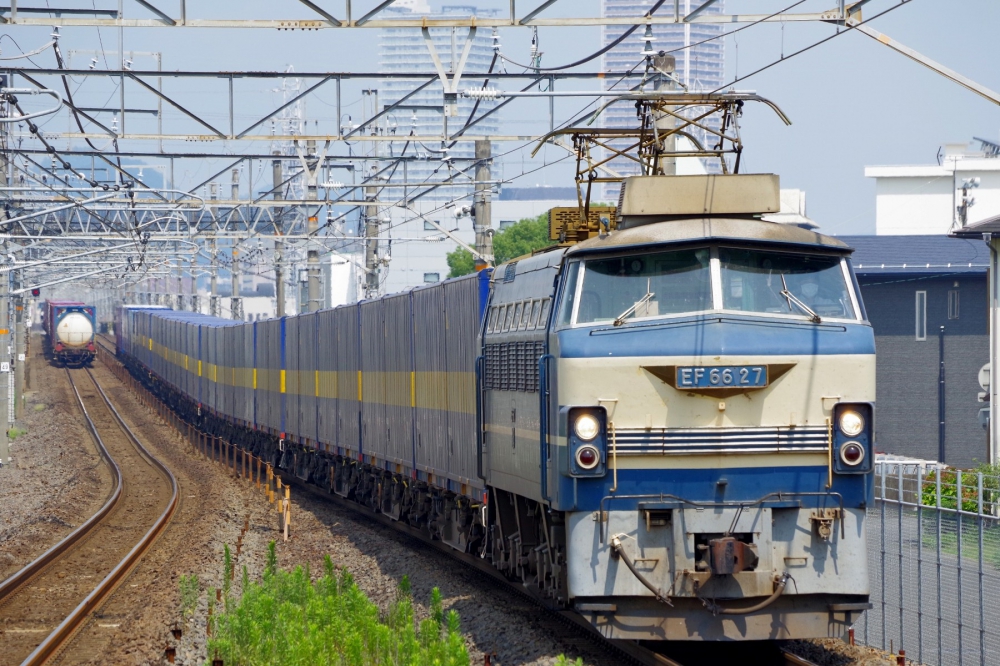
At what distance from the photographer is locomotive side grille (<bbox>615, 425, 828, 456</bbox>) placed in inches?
396

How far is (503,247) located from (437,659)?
9363 cm

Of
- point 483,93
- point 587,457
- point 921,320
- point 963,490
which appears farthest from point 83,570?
point 921,320

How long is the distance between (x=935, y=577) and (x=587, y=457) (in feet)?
13.7

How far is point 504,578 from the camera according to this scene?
50.9 feet

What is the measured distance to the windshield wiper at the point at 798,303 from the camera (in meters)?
10.3

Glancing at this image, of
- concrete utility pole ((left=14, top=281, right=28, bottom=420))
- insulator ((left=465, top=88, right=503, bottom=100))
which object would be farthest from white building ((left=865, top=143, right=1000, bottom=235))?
insulator ((left=465, top=88, right=503, bottom=100))

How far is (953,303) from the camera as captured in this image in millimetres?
36656

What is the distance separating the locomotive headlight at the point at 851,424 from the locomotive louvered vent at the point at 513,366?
2.38m

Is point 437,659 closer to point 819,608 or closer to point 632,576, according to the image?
point 632,576

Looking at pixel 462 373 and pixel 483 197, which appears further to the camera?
pixel 483 197

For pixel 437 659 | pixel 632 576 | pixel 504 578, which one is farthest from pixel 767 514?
pixel 504 578

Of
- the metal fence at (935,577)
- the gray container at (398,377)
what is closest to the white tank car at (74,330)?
the gray container at (398,377)

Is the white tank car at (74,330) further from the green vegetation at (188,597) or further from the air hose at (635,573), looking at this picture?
the air hose at (635,573)

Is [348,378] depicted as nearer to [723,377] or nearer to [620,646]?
[620,646]
